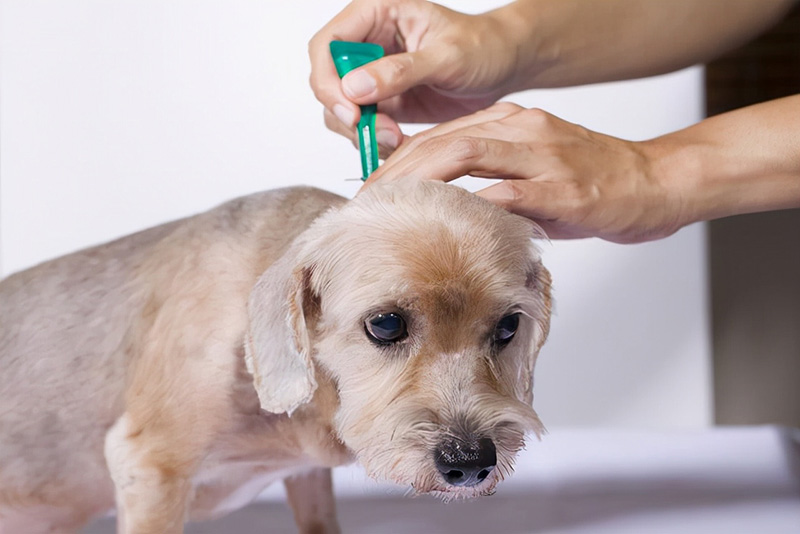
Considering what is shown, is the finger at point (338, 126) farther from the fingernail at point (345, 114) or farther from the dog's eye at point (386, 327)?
the dog's eye at point (386, 327)

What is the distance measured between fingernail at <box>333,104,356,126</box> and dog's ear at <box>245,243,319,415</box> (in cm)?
28

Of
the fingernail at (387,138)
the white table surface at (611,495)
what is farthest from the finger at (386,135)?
the white table surface at (611,495)

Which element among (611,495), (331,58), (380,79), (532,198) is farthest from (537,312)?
(611,495)

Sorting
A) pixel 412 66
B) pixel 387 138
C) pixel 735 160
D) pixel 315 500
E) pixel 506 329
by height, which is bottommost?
pixel 315 500

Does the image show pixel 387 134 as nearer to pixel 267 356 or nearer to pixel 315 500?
pixel 267 356

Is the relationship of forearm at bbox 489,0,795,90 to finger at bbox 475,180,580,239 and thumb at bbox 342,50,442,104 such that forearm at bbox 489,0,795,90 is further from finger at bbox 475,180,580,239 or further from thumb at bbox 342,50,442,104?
finger at bbox 475,180,580,239

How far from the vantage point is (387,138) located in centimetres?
140

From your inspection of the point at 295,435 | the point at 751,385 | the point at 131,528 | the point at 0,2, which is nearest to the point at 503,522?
the point at 295,435

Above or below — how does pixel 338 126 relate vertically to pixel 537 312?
above

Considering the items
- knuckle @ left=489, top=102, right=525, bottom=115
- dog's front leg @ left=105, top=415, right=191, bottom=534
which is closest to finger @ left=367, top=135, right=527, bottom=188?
knuckle @ left=489, top=102, right=525, bottom=115

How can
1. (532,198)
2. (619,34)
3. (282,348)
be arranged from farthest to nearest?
1. (619,34)
2. (532,198)
3. (282,348)

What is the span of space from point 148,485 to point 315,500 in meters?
0.50

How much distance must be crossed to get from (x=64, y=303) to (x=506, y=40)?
0.85m

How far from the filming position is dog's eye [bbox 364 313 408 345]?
1.08 m
